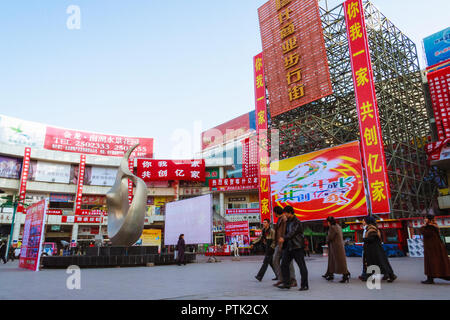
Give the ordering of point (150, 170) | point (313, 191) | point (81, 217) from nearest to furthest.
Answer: point (313, 191)
point (81, 217)
point (150, 170)

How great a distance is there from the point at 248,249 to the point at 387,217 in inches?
399

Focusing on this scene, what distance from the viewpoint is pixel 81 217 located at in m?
32.3

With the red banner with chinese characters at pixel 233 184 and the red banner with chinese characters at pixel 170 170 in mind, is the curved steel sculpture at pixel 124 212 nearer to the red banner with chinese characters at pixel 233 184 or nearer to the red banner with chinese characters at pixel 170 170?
the red banner with chinese characters at pixel 233 184

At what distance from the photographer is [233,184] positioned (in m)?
36.7

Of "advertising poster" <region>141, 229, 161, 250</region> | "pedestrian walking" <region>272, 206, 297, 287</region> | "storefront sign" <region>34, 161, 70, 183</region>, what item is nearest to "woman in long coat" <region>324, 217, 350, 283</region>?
"pedestrian walking" <region>272, 206, 297, 287</region>

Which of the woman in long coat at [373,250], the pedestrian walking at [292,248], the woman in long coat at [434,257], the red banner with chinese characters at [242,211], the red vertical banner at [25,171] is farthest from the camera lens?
the red vertical banner at [25,171]

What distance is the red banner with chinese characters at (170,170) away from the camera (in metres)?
39.5

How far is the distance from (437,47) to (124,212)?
85.3 feet

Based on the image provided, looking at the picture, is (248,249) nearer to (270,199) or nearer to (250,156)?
(270,199)

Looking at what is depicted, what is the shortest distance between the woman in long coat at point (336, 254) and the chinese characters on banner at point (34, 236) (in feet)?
25.0

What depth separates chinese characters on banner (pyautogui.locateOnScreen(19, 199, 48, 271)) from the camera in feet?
30.4

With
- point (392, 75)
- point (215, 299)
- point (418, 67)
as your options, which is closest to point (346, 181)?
point (392, 75)

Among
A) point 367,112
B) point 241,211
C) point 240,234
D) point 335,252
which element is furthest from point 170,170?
point 335,252

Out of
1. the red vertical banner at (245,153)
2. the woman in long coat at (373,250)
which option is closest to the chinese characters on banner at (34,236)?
the woman in long coat at (373,250)
